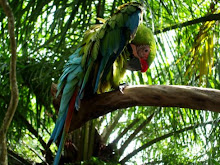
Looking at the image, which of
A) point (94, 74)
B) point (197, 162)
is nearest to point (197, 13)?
point (197, 162)

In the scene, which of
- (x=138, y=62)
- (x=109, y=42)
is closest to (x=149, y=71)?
(x=138, y=62)

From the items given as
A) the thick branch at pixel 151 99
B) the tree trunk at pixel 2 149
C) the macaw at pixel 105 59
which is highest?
the macaw at pixel 105 59

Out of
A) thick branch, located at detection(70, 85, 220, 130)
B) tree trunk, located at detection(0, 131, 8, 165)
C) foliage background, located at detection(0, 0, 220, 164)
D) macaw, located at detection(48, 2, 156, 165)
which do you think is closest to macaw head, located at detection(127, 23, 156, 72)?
macaw, located at detection(48, 2, 156, 165)

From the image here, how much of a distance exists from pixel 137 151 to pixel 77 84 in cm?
150

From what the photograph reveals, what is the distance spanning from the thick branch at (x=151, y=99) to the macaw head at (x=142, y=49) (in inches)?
9.2

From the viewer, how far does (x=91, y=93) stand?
4.47 feet

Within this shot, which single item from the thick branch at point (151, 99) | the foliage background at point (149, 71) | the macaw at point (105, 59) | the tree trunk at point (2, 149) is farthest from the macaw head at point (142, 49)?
the tree trunk at point (2, 149)

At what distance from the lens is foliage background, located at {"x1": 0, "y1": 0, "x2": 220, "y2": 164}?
198 centimetres

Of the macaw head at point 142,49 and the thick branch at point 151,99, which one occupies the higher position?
the macaw head at point 142,49

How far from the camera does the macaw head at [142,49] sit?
1.45 m

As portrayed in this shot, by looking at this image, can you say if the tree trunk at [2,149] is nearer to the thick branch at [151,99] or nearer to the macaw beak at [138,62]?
the thick branch at [151,99]

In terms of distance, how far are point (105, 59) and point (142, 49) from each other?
0.19 metres

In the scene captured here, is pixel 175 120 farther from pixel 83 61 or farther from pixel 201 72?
pixel 83 61

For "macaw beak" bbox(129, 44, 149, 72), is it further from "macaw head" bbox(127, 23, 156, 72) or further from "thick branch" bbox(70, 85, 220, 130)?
"thick branch" bbox(70, 85, 220, 130)
